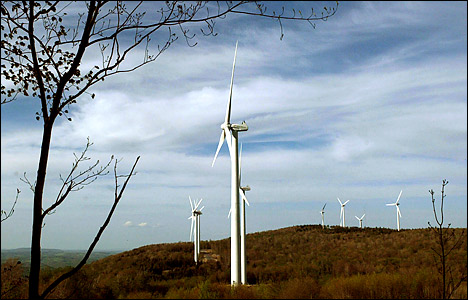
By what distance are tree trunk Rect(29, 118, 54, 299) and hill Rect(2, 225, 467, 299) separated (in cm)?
265

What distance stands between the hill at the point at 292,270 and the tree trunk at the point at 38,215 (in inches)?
104

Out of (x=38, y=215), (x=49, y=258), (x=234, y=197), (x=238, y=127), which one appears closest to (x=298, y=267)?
(x=234, y=197)

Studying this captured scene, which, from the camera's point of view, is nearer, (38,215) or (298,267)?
(38,215)

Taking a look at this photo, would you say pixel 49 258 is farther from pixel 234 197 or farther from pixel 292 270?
pixel 292 270

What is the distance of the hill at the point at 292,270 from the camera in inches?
461

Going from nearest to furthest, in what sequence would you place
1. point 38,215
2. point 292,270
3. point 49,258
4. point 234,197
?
1. point 38,215
2. point 49,258
3. point 234,197
4. point 292,270

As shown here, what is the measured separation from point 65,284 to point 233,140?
1200 centimetres

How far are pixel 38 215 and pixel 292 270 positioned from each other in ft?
84.8

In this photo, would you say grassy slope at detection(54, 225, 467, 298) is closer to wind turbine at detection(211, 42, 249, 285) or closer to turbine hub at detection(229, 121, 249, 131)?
wind turbine at detection(211, 42, 249, 285)

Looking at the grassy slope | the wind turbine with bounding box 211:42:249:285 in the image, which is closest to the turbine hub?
the wind turbine with bounding box 211:42:249:285

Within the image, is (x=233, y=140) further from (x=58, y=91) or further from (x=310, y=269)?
(x=58, y=91)

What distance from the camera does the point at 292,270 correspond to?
2905 cm

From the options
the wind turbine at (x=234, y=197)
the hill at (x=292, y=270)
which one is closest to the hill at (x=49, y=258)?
the hill at (x=292, y=270)

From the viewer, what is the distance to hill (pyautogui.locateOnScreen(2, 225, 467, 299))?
1172cm
